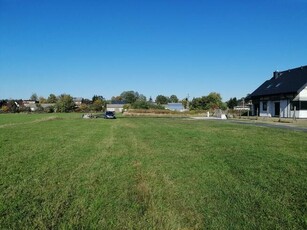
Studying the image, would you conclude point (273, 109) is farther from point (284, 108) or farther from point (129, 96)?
point (129, 96)

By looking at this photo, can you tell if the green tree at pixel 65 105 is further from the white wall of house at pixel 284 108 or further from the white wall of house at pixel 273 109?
the white wall of house at pixel 284 108

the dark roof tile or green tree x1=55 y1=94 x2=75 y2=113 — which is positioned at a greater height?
the dark roof tile

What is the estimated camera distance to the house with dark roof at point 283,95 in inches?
1464

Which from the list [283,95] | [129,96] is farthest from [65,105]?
[283,95]

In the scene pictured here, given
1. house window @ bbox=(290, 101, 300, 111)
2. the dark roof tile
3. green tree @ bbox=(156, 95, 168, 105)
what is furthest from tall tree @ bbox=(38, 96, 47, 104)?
house window @ bbox=(290, 101, 300, 111)

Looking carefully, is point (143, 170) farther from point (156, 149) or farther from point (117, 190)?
point (156, 149)

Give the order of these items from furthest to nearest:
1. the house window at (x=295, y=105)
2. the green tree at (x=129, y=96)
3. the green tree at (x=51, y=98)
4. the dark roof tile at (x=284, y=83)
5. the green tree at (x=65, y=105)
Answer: the green tree at (x=51, y=98) < the green tree at (x=129, y=96) < the green tree at (x=65, y=105) < the dark roof tile at (x=284, y=83) < the house window at (x=295, y=105)

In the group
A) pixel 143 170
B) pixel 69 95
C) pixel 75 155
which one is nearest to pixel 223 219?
pixel 143 170

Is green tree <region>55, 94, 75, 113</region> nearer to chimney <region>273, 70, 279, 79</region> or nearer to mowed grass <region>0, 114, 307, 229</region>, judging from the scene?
chimney <region>273, 70, 279, 79</region>

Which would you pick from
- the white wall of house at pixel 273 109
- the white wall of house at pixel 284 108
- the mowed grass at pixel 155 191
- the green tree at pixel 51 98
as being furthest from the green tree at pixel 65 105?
the mowed grass at pixel 155 191

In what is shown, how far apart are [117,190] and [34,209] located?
1.67 meters

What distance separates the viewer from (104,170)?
8.09 m

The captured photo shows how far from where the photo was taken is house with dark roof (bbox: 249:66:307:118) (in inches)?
1464

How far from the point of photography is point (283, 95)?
39.5 meters
